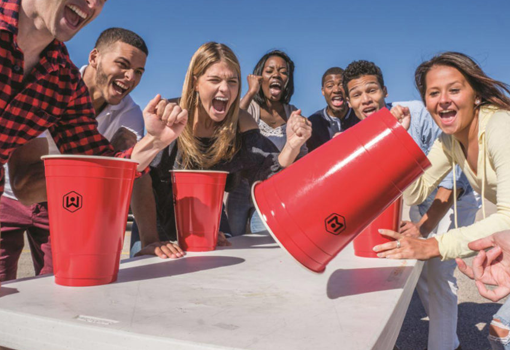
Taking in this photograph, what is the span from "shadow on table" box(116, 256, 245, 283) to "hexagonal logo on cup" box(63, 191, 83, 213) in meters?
0.23

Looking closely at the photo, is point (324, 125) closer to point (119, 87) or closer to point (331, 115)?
point (331, 115)

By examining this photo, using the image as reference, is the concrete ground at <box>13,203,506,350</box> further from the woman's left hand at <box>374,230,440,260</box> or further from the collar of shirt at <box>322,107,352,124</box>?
the collar of shirt at <box>322,107,352,124</box>

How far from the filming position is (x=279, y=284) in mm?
1037

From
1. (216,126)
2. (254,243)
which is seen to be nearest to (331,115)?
(216,126)

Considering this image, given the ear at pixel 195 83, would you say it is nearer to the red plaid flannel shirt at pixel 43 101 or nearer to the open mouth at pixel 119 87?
the open mouth at pixel 119 87

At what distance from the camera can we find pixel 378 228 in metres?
1.44

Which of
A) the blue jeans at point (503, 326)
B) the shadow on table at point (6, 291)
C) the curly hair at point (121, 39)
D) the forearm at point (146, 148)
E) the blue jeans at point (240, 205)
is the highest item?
the curly hair at point (121, 39)

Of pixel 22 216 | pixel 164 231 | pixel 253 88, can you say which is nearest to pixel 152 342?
pixel 164 231

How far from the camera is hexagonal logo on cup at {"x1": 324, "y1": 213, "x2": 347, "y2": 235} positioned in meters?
0.90

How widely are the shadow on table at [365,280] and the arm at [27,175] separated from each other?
1.31 metres

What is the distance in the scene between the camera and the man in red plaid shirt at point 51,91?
4.39ft

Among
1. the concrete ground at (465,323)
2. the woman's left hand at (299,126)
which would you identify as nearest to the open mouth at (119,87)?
the woman's left hand at (299,126)

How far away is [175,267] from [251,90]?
2.74m

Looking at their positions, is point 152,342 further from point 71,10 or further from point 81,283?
point 71,10
